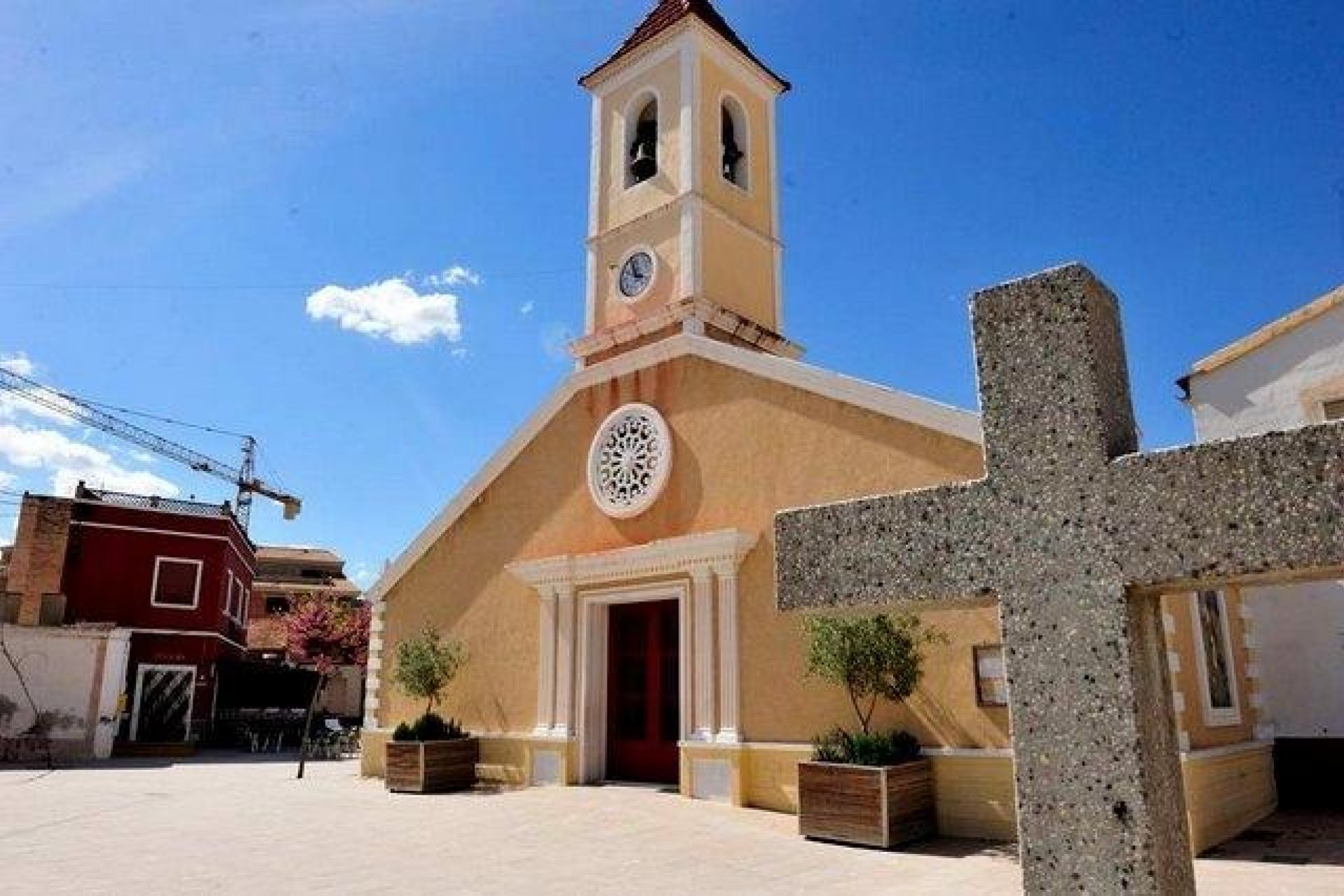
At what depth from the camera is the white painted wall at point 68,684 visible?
74.0 feet

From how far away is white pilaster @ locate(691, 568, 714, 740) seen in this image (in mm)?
11656

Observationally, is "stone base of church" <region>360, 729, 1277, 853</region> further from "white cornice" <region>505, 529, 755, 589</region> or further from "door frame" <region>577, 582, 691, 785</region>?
"white cornice" <region>505, 529, 755, 589</region>

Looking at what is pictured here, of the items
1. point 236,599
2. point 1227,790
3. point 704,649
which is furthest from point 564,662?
point 236,599

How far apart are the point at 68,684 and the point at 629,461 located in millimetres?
17953

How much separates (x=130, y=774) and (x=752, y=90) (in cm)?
1766

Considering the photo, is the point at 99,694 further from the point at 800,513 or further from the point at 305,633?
the point at 800,513

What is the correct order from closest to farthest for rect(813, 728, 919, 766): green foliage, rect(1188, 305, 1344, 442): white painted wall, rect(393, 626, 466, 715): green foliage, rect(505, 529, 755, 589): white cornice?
rect(813, 728, 919, 766): green foliage, rect(505, 529, 755, 589): white cornice, rect(1188, 305, 1344, 442): white painted wall, rect(393, 626, 466, 715): green foliage

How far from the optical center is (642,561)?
504 inches

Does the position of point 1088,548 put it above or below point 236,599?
below

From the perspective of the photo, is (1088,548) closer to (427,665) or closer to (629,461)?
(629,461)

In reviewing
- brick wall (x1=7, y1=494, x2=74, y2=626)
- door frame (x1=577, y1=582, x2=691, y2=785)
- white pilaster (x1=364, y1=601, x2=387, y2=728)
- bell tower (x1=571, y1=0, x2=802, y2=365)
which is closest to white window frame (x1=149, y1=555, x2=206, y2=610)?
brick wall (x1=7, y1=494, x2=74, y2=626)

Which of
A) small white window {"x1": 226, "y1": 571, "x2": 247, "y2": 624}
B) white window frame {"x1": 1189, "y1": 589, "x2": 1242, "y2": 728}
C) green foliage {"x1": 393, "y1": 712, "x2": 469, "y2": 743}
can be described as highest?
small white window {"x1": 226, "y1": 571, "x2": 247, "y2": 624}

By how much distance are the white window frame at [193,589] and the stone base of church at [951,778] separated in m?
16.9

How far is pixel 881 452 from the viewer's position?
10773 millimetres
